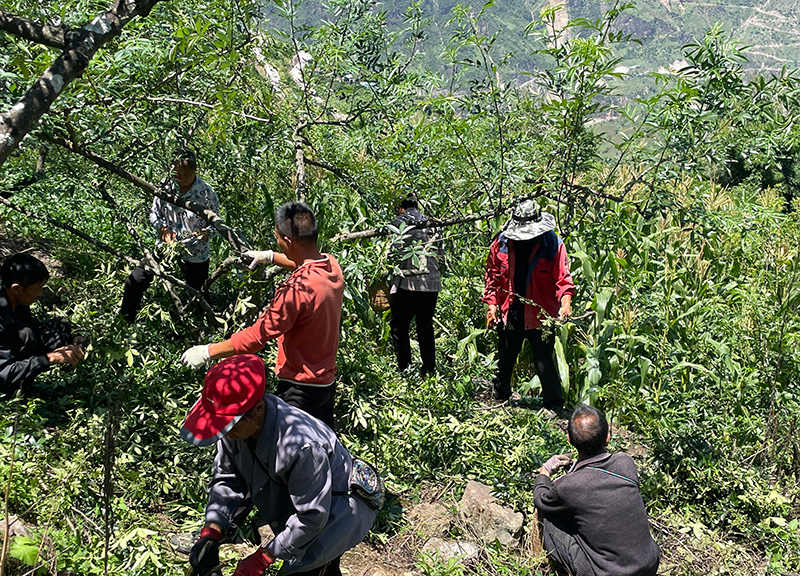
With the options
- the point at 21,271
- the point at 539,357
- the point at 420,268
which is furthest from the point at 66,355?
the point at 539,357

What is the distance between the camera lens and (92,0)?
3.54 m

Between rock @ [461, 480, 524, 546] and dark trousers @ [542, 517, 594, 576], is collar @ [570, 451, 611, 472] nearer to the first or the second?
dark trousers @ [542, 517, 594, 576]

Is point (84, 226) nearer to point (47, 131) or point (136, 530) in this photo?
point (47, 131)

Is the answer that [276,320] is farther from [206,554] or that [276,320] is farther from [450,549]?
[450,549]

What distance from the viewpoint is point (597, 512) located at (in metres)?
2.92

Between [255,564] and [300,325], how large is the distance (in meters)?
1.16

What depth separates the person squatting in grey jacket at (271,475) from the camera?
205cm

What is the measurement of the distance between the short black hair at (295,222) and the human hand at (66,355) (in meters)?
A: 1.34

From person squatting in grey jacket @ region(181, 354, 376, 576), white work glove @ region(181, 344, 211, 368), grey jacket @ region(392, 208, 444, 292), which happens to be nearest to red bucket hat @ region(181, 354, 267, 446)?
person squatting in grey jacket @ region(181, 354, 376, 576)

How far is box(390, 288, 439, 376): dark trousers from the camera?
16.0 feet

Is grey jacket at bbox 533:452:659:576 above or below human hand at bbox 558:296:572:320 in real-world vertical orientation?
below

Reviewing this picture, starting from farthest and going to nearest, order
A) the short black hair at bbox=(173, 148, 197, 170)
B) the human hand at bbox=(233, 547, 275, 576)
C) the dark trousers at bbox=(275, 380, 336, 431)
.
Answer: the short black hair at bbox=(173, 148, 197, 170)
the dark trousers at bbox=(275, 380, 336, 431)
the human hand at bbox=(233, 547, 275, 576)

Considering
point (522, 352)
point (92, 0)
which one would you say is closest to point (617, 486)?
point (522, 352)

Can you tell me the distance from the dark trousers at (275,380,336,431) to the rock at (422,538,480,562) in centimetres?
88
